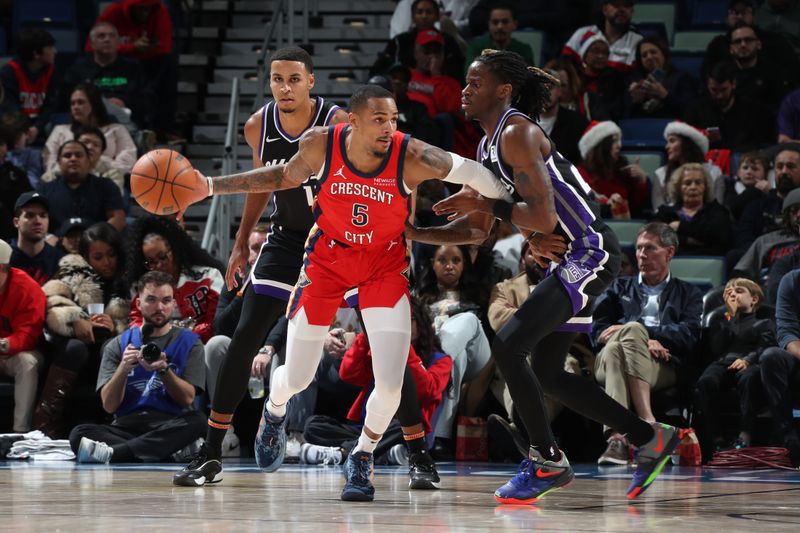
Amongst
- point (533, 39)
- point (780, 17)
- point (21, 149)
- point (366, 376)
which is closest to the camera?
point (366, 376)

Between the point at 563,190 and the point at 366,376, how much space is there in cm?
281

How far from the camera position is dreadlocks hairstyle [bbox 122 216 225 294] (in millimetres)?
8305

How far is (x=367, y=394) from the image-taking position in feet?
24.1

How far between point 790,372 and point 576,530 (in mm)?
3829

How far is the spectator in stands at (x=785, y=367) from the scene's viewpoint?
707 cm

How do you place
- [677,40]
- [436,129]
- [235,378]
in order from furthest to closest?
1. [677,40]
2. [436,129]
3. [235,378]

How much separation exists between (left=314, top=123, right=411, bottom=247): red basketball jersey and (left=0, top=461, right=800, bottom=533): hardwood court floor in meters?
1.07

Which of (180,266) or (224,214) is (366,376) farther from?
(224,214)

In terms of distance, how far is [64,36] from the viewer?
12258mm

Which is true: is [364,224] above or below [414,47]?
below

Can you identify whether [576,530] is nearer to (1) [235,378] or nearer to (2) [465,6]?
(1) [235,378]

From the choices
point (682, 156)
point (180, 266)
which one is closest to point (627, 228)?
point (682, 156)

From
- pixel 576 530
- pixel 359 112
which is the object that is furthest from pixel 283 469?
pixel 576 530

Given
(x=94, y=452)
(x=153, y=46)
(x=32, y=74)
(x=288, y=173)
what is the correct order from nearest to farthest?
(x=288, y=173) < (x=94, y=452) < (x=32, y=74) < (x=153, y=46)
